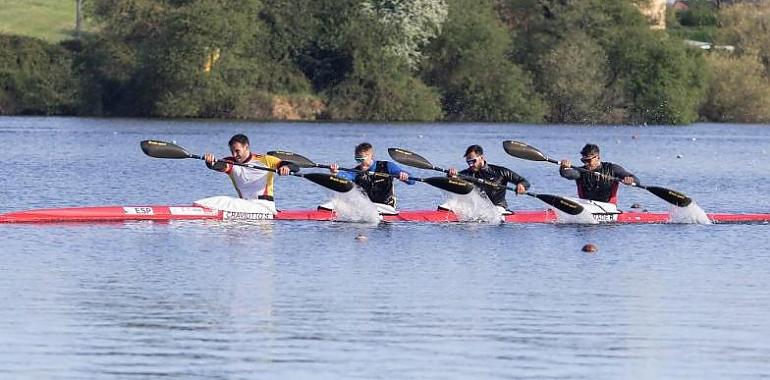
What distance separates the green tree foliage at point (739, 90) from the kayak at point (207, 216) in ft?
184

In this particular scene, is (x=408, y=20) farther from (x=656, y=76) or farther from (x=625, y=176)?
(x=625, y=176)

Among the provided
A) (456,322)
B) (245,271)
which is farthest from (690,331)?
(245,271)

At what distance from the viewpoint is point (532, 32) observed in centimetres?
7969

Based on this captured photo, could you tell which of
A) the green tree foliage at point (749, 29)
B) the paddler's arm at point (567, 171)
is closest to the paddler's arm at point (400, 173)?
the paddler's arm at point (567, 171)

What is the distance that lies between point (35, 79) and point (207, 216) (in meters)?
50.6

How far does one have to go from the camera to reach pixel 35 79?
235ft

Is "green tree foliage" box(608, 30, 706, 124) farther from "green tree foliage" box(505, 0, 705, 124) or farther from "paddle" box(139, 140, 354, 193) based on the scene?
"paddle" box(139, 140, 354, 193)

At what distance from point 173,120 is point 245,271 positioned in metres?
51.7

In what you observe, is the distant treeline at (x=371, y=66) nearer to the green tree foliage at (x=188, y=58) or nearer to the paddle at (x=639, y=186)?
the green tree foliage at (x=188, y=58)

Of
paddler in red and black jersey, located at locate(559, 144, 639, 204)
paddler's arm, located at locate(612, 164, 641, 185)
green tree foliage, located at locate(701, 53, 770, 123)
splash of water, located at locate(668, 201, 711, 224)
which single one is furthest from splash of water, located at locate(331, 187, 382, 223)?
green tree foliage, located at locate(701, 53, 770, 123)

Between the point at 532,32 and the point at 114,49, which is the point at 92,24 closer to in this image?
the point at 114,49

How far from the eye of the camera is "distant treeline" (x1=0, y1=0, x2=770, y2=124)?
7119 centimetres

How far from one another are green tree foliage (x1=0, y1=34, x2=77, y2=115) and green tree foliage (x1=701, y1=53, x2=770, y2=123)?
30.2 metres

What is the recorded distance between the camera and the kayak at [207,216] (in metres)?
22.2
